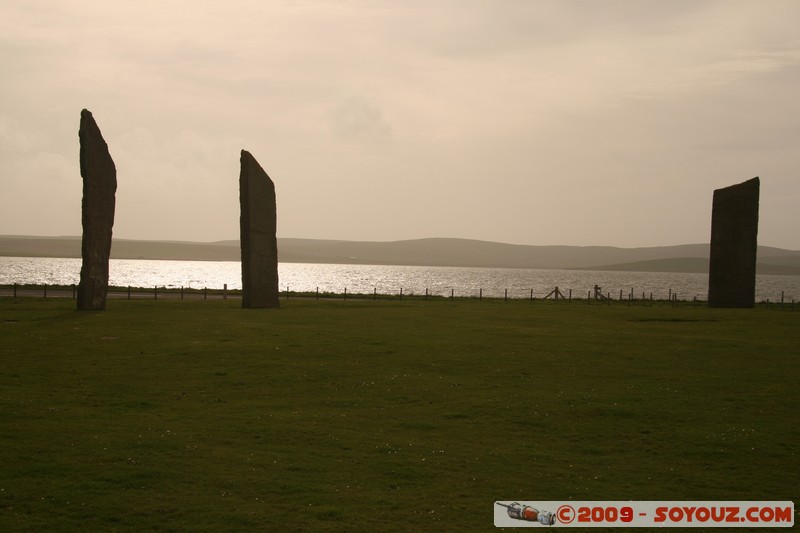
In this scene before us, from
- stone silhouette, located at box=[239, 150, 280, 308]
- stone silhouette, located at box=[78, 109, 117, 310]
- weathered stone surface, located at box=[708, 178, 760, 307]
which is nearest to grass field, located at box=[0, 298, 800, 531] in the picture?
stone silhouette, located at box=[78, 109, 117, 310]

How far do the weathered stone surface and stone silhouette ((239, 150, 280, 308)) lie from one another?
23.5m

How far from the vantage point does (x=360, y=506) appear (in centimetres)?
991

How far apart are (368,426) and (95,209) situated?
22898mm

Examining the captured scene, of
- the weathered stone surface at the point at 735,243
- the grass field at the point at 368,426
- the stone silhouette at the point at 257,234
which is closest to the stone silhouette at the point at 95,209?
the stone silhouette at the point at 257,234

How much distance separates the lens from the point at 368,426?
13664 mm

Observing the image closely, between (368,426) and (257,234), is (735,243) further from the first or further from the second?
(368,426)

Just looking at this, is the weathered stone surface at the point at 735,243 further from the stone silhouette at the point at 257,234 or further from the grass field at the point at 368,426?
the stone silhouette at the point at 257,234

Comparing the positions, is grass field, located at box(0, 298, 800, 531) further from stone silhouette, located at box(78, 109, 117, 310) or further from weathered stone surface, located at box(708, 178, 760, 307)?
weathered stone surface, located at box(708, 178, 760, 307)

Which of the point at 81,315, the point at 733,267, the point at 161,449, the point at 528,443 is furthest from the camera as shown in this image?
the point at 733,267

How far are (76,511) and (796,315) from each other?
3644 centimetres

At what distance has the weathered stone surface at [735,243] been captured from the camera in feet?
141

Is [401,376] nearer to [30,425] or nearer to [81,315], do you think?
[30,425]

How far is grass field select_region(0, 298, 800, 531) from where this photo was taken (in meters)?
9.98

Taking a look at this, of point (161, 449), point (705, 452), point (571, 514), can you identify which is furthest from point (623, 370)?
point (161, 449)
